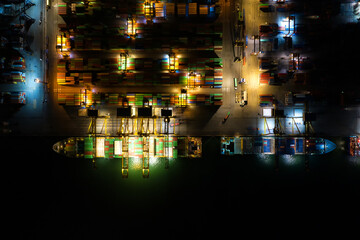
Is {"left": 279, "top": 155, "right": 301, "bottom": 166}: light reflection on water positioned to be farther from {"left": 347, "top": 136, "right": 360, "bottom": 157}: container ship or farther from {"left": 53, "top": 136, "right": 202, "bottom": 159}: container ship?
{"left": 53, "top": 136, "right": 202, "bottom": 159}: container ship

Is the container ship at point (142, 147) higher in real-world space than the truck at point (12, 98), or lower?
lower

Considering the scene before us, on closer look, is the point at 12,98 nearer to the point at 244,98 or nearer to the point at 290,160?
the point at 244,98

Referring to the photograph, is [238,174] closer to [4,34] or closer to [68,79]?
[68,79]

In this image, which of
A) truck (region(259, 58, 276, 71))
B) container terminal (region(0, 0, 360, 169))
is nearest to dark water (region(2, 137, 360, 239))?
container terminal (region(0, 0, 360, 169))

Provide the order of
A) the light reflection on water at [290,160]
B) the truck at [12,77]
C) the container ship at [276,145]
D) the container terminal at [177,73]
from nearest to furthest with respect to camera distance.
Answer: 1. the container ship at [276,145]
2. the container terminal at [177,73]
3. the truck at [12,77]
4. the light reflection on water at [290,160]

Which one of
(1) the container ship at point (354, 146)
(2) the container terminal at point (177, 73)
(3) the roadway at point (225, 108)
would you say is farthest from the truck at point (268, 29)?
(1) the container ship at point (354, 146)

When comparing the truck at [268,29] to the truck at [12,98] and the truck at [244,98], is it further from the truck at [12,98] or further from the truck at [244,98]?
the truck at [12,98]
